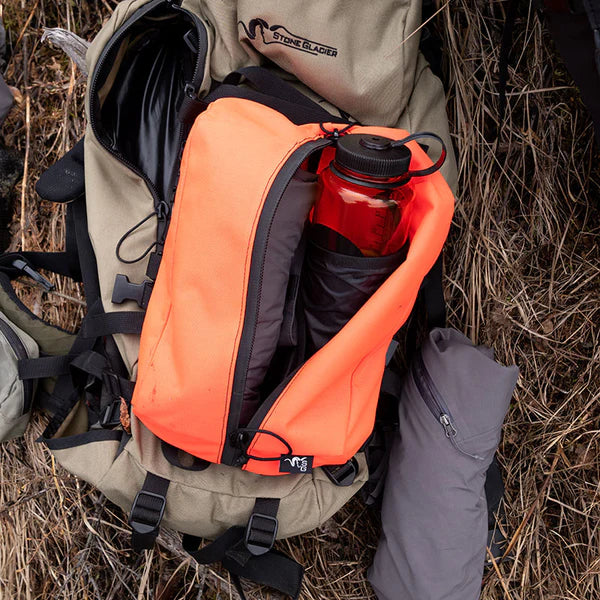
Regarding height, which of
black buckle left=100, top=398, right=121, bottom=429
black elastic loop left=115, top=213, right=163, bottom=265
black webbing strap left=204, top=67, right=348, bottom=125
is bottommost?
black buckle left=100, top=398, right=121, bottom=429

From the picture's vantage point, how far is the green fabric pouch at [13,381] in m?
1.14

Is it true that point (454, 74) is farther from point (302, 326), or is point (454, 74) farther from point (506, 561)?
point (506, 561)

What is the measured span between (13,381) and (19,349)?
0.22 feet

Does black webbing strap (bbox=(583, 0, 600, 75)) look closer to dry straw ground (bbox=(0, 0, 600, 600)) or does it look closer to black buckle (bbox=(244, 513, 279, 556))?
dry straw ground (bbox=(0, 0, 600, 600))

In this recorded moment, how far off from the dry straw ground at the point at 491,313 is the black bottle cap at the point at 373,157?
0.37 metres

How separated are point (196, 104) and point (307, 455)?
675 mm

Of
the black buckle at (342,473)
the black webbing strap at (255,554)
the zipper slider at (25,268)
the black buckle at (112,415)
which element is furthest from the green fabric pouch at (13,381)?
the black buckle at (342,473)

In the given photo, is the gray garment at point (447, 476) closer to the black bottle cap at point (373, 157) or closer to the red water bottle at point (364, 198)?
the red water bottle at point (364, 198)

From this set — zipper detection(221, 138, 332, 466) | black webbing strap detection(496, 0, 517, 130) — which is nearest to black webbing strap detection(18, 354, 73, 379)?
zipper detection(221, 138, 332, 466)

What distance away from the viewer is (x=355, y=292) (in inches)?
37.1

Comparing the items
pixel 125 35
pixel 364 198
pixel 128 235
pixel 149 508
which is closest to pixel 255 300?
pixel 364 198

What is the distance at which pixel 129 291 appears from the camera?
1.06 meters

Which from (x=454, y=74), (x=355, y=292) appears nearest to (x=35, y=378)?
(x=355, y=292)

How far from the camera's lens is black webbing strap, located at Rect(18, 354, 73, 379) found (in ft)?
3.71
